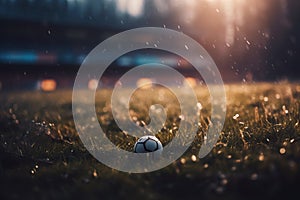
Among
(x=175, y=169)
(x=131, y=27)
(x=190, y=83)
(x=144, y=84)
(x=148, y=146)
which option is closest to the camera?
(x=175, y=169)

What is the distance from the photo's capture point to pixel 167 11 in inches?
773

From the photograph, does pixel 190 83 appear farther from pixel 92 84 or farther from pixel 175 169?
pixel 175 169

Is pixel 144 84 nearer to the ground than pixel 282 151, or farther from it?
farther from it

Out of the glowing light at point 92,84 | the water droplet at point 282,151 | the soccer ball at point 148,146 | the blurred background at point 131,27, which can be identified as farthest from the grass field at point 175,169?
the glowing light at point 92,84

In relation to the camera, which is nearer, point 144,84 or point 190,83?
point 144,84

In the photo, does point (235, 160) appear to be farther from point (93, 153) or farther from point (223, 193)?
point (93, 153)

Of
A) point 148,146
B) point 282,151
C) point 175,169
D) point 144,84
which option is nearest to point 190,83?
point 144,84

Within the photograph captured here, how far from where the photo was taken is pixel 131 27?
31.6 m

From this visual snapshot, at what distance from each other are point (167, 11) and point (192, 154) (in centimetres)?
1615

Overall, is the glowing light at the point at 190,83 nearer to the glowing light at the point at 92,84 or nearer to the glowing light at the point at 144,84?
the glowing light at the point at 144,84

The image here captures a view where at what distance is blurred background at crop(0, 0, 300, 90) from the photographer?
19703 mm

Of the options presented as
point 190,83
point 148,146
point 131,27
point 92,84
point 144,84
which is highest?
point 131,27

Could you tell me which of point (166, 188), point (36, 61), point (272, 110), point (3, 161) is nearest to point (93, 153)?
point (3, 161)

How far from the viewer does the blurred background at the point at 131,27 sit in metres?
19.7
